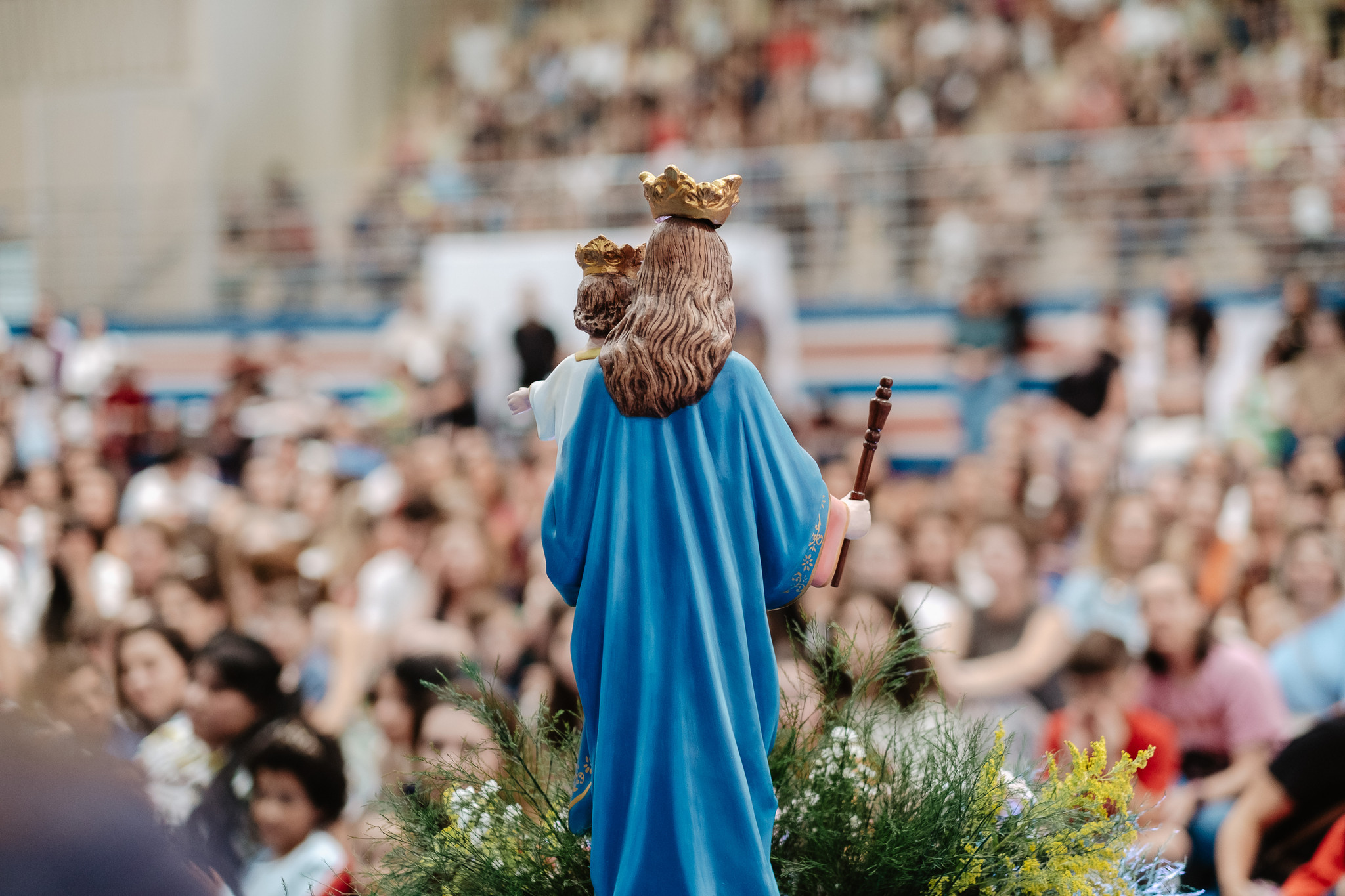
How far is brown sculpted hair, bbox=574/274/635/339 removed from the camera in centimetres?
191

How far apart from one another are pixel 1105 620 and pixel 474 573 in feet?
7.67

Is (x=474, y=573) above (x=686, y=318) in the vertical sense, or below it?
below

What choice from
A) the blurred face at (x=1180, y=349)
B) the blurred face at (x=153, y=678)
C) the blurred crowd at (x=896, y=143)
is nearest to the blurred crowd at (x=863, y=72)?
the blurred crowd at (x=896, y=143)

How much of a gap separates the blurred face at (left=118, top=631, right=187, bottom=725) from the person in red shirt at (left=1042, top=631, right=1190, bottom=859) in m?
2.52

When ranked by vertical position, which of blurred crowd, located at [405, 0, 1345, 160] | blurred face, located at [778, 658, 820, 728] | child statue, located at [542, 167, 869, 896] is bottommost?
blurred face, located at [778, 658, 820, 728]

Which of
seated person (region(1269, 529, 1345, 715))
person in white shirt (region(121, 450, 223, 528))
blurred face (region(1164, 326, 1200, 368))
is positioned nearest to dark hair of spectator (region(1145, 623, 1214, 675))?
seated person (region(1269, 529, 1345, 715))

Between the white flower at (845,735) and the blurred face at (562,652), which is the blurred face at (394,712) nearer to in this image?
the blurred face at (562,652)

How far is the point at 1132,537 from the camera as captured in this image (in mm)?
4953

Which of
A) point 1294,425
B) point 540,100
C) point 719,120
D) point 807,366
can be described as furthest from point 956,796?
point 540,100

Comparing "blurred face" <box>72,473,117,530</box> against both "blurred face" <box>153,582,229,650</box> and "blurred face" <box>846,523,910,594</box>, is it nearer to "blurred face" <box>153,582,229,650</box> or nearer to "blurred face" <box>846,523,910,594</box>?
"blurred face" <box>153,582,229,650</box>

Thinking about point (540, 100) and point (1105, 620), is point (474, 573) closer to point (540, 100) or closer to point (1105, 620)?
point (1105, 620)

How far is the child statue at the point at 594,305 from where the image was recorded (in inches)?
74.4

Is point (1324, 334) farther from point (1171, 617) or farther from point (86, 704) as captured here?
point (86, 704)

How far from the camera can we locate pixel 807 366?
33.7 feet
